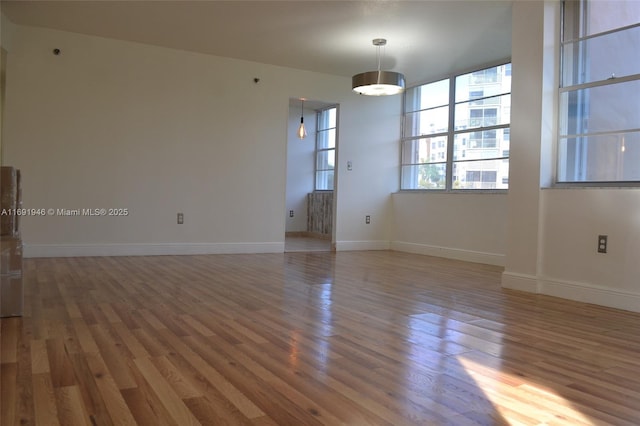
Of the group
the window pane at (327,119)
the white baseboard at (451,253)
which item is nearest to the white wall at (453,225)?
the white baseboard at (451,253)

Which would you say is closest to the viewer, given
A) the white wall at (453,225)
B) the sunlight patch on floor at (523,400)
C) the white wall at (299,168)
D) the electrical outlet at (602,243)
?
the sunlight patch on floor at (523,400)

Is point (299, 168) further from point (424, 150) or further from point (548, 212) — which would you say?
point (548, 212)

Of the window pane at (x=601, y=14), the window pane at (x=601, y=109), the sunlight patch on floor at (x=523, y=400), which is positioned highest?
the window pane at (x=601, y=14)

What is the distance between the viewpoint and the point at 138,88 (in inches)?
220

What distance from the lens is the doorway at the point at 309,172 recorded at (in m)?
8.75

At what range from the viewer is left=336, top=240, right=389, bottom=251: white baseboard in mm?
6867

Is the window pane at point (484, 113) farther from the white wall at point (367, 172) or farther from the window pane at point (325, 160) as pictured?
the window pane at point (325, 160)

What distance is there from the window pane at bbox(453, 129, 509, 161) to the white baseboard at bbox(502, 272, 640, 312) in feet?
6.91

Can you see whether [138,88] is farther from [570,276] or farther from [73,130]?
[570,276]

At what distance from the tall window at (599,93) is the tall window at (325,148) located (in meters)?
4.93

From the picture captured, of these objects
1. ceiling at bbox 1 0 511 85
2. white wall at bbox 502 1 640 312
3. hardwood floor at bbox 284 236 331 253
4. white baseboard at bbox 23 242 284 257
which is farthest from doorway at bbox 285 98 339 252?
white wall at bbox 502 1 640 312

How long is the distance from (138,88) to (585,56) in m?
4.62

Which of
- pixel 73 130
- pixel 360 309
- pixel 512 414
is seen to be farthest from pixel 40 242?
pixel 512 414

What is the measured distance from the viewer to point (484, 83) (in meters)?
6.01
